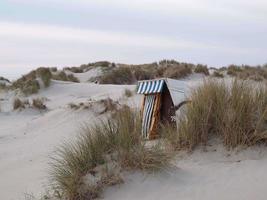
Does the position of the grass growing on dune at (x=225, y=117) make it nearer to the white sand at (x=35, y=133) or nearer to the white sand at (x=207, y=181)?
the white sand at (x=207, y=181)

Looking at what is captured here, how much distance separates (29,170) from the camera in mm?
7719

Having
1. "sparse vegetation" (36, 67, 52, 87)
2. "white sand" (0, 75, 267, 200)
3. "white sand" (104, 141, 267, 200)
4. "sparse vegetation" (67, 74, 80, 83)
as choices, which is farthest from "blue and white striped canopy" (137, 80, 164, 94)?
"sparse vegetation" (67, 74, 80, 83)

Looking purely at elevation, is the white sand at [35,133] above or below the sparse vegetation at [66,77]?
below

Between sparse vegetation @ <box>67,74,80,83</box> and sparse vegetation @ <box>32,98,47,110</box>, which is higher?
sparse vegetation @ <box>67,74,80,83</box>

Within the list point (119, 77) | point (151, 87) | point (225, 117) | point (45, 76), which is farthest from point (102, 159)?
point (119, 77)

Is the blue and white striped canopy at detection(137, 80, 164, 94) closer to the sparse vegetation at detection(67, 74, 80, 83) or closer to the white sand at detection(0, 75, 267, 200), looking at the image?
the white sand at detection(0, 75, 267, 200)

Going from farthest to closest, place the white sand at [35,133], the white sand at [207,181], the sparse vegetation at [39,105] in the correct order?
the sparse vegetation at [39,105] < the white sand at [35,133] < the white sand at [207,181]

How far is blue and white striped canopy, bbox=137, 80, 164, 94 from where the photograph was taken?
25.0 ft

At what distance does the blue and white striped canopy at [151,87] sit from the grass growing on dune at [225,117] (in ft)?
3.86

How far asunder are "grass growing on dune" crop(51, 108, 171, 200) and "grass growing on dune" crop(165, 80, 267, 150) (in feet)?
1.59

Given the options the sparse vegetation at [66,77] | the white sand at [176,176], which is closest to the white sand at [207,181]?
the white sand at [176,176]

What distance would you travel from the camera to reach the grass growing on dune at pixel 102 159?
17.7 feet

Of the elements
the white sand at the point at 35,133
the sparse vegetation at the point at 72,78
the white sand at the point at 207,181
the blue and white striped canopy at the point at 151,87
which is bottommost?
the white sand at the point at 35,133

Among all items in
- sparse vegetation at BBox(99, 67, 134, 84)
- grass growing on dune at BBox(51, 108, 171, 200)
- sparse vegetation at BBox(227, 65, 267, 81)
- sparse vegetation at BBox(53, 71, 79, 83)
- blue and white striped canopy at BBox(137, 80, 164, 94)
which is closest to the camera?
grass growing on dune at BBox(51, 108, 171, 200)
